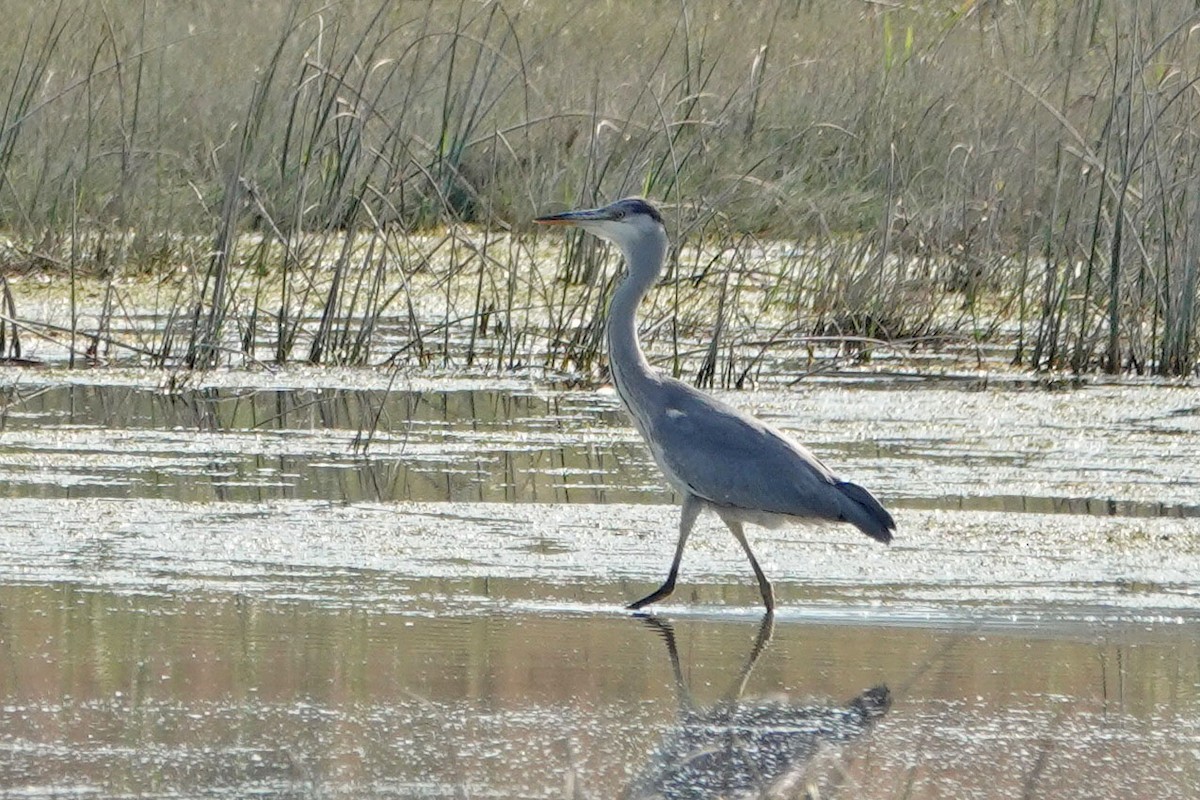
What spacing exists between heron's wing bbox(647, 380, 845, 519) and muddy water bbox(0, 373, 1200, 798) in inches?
9.0

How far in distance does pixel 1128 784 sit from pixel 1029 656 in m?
0.91

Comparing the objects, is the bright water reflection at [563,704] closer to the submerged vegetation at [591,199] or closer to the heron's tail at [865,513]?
the heron's tail at [865,513]

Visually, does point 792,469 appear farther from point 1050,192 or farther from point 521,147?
point 521,147

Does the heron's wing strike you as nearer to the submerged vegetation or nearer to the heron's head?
the heron's head

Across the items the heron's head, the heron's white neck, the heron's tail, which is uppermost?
the heron's head

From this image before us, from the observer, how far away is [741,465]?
5125 millimetres

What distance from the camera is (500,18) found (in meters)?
15.5

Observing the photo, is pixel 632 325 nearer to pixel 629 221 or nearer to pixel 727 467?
pixel 629 221

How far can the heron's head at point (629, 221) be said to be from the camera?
235 inches

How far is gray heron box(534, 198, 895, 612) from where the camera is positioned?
5000 millimetres

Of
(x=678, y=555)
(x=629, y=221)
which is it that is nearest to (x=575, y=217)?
(x=629, y=221)

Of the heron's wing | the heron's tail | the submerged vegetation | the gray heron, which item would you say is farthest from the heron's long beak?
the submerged vegetation

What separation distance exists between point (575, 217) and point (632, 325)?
1.34 feet

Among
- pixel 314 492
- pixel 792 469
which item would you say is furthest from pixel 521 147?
pixel 792 469
